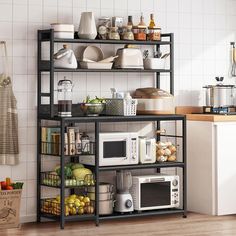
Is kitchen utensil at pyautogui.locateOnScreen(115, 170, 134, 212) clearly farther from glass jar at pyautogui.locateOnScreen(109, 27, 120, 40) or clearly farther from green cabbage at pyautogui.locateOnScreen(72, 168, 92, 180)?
glass jar at pyautogui.locateOnScreen(109, 27, 120, 40)

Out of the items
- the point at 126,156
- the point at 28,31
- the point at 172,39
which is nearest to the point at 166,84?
the point at 172,39

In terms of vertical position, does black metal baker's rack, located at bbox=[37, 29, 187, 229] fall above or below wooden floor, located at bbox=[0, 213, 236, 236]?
above

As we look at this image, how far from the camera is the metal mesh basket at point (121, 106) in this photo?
21.5 ft

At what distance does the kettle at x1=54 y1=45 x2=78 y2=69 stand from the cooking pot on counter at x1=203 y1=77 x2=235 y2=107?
1.49m

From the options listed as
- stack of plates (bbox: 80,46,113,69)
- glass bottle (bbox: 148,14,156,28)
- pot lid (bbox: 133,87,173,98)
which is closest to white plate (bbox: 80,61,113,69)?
stack of plates (bbox: 80,46,113,69)

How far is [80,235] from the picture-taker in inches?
237

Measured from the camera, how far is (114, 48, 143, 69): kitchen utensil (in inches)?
→ 264

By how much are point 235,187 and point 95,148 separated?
1502 mm

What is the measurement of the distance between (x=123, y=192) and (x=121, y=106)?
2.64 ft

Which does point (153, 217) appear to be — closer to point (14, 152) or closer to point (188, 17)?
point (14, 152)

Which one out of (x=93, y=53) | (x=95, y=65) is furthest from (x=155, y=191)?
(x=93, y=53)

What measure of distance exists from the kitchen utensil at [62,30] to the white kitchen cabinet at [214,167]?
1549mm

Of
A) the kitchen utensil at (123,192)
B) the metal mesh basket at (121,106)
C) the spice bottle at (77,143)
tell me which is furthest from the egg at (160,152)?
the spice bottle at (77,143)

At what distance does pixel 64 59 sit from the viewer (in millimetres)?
6418
